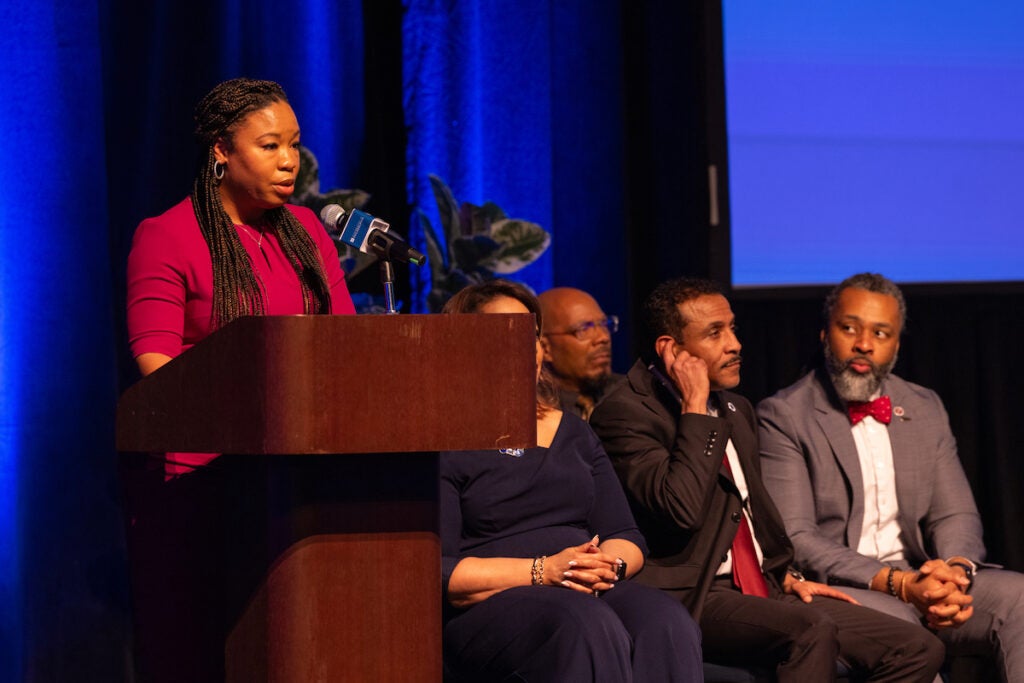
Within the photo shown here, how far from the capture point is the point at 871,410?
364cm

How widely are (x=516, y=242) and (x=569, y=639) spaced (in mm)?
1898

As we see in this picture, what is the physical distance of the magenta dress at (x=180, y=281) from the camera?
6.67 ft

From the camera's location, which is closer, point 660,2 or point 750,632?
point 750,632

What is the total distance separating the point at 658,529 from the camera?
120 inches

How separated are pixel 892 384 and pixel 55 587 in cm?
247

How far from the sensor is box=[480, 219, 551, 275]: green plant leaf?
4.00 metres

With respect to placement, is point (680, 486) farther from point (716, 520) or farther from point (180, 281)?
point (180, 281)

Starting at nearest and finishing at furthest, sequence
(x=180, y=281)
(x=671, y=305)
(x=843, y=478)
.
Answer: (x=180, y=281), (x=671, y=305), (x=843, y=478)

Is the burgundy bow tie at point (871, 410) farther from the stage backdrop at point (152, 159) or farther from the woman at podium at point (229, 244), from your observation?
the woman at podium at point (229, 244)

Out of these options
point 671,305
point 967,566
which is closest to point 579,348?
point 671,305

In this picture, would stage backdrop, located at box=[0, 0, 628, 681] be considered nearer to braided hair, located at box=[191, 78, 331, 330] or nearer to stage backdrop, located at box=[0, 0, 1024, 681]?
stage backdrop, located at box=[0, 0, 1024, 681]

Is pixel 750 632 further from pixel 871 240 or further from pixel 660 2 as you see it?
pixel 660 2

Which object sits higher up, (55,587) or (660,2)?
(660,2)

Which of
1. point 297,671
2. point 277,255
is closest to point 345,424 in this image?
point 297,671
